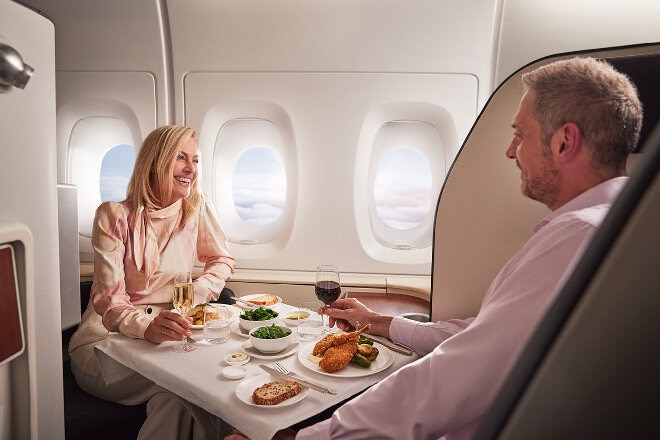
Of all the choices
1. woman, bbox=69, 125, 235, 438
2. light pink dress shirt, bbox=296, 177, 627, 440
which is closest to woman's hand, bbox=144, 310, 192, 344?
woman, bbox=69, 125, 235, 438

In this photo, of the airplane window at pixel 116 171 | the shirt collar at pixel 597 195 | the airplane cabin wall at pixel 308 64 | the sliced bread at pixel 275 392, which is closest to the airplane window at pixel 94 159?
the airplane window at pixel 116 171

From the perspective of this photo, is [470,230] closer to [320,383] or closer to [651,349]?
[320,383]

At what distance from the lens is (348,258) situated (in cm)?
358

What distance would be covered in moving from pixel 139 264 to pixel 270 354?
1.03 metres

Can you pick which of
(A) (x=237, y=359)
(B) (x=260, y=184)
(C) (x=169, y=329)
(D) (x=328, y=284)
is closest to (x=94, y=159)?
(B) (x=260, y=184)

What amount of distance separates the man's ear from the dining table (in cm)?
82

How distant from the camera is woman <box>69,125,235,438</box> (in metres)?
1.80

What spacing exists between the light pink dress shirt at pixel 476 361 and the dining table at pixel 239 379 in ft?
0.30

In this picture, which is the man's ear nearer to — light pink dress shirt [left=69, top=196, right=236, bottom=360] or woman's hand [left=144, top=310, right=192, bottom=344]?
woman's hand [left=144, top=310, right=192, bottom=344]

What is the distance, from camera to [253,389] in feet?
4.35

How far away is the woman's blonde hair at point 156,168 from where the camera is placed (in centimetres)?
237

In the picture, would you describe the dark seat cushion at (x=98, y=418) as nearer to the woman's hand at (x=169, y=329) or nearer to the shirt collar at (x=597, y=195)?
the woman's hand at (x=169, y=329)

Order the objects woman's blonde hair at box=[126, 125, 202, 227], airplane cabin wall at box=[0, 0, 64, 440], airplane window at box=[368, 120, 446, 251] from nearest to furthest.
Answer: airplane cabin wall at box=[0, 0, 64, 440] → woman's blonde hair at box=[126, 125, 202, 227] → airplane window at box=[368, 120, 446, 251]

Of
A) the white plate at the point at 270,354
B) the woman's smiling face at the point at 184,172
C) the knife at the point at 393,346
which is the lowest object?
the white plate at the point at 270,354
